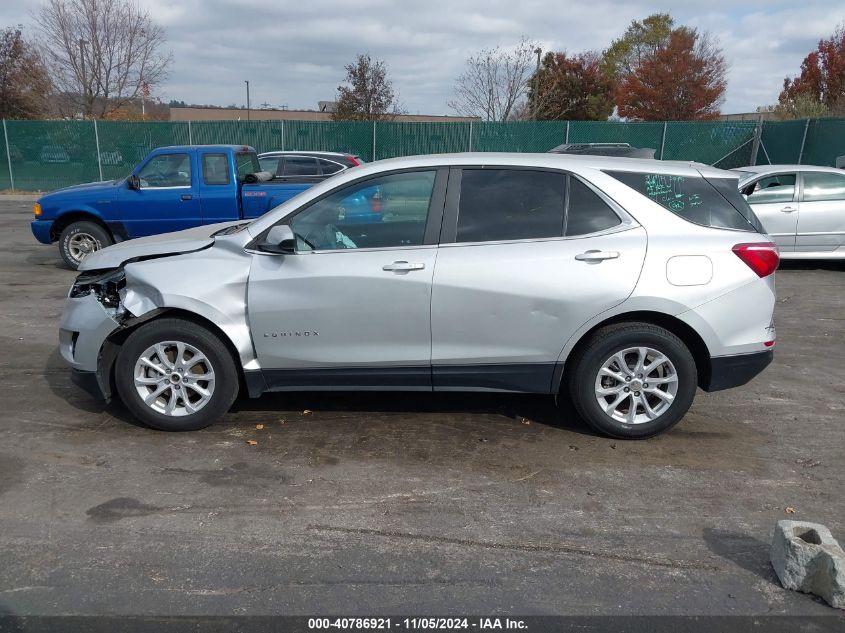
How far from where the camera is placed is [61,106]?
103 feet

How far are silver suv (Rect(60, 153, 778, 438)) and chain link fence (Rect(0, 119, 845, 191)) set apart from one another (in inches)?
724

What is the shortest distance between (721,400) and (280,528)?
3651 mm

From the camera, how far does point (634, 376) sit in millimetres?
4645

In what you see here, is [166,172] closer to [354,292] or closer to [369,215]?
[369,215]

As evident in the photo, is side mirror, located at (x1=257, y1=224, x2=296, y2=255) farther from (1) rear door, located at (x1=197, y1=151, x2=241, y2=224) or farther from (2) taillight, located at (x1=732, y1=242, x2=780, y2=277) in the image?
(1) rear door, located at (x1=197, y1=151, x2=241, y2=224)

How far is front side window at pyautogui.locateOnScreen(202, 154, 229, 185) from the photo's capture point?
1055 cm

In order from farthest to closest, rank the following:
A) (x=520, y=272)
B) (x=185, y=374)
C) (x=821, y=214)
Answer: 1. (x=821, y=214)
2. (x=185, y=374)
3. (x=520, y=272)

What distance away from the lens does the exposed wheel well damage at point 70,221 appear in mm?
10742

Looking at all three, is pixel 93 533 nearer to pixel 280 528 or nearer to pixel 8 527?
pixel 8 527

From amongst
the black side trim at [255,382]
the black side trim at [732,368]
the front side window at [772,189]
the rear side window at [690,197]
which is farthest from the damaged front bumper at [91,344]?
the front side window at [772,189]

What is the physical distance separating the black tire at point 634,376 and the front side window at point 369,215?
136 centimetres

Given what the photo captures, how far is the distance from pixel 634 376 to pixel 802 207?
7.65 m

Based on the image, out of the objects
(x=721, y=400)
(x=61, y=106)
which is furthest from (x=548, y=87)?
(x=721, y=400)

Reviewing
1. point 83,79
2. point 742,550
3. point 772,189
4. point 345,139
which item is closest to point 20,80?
point 83,79
